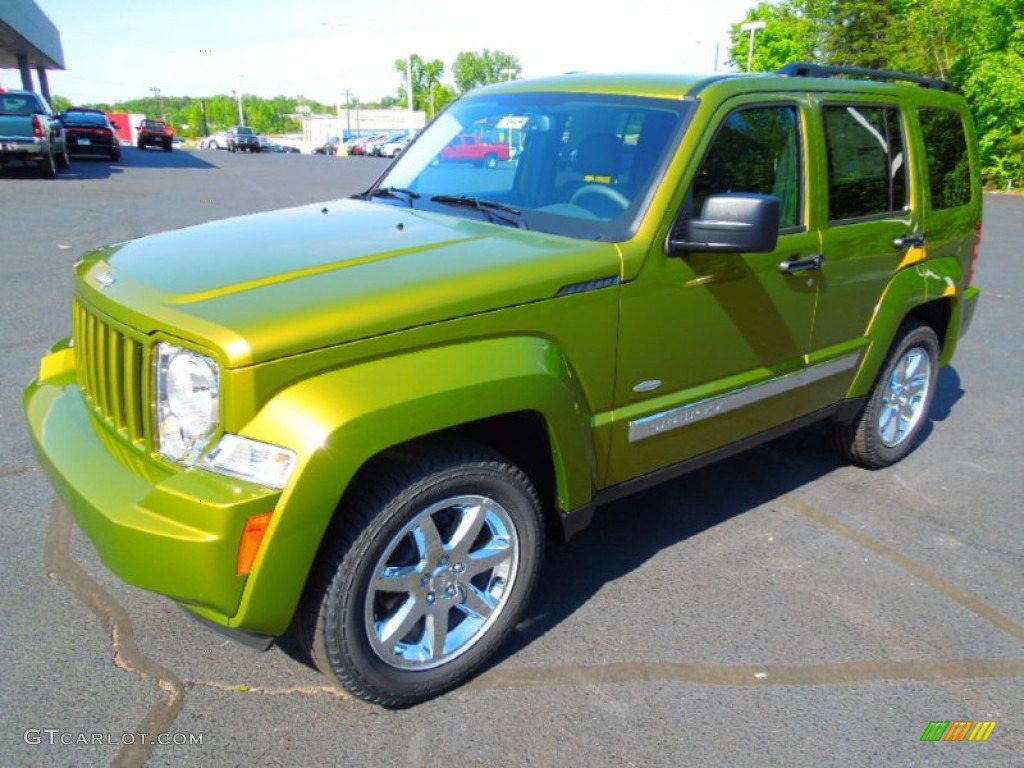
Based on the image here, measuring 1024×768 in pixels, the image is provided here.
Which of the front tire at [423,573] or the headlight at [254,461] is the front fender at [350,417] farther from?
the front tire at [423,573]

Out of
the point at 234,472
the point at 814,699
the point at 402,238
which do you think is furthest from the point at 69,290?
the point at 814,699

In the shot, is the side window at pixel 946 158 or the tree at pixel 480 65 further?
the tree at pixel 480 65

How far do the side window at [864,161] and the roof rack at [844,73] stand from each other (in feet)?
0.93

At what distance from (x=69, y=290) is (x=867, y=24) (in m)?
40.5

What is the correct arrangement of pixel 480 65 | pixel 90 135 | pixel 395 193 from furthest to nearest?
pixel 480 65
pixel 90 135
pixel 395 193

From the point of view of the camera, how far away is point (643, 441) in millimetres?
3139

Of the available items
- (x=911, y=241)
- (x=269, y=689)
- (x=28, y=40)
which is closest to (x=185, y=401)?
(x=269, y=689)

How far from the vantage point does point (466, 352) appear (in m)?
2.51

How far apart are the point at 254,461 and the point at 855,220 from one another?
9.82 feet

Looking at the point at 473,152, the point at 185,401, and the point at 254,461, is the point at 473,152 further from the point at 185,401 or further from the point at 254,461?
the point at 254,461

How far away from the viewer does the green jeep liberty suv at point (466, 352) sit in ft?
7.30

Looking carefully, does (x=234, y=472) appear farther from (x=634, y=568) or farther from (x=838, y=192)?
(x=838, y=192)

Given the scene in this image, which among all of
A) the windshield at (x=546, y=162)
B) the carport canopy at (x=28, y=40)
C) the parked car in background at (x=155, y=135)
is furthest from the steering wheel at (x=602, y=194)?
the parked car in background at (x=155, y=135)

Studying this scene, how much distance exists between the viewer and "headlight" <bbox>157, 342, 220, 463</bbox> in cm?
227
